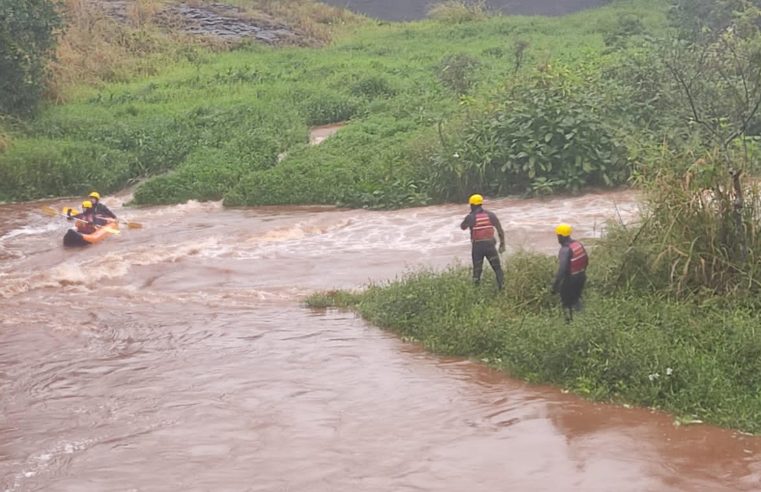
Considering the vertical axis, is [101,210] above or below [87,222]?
above

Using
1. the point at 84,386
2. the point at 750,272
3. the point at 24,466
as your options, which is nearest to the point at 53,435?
the point at 24,466

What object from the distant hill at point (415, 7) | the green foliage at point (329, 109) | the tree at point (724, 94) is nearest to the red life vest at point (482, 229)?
the tree at point (724, 94)

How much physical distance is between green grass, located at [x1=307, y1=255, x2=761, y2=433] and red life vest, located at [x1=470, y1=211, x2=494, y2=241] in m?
0.42

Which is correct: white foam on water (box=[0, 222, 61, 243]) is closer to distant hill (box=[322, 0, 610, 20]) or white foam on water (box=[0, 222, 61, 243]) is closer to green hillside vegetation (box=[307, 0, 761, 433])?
green hillside vegetation (box=[307, 0, 761, 433])

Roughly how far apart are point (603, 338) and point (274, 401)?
10.6 ft

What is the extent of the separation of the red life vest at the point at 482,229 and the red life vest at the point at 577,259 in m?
1.67

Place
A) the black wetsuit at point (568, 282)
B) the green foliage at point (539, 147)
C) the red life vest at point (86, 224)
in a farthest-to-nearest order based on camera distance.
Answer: the green foliage at point (539, 147)
the red life vest at point (86, 224)
the black wetsuit at point (568, 282)

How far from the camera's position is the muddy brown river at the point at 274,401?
7.39m

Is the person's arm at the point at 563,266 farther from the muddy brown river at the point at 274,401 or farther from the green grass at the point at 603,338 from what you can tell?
the muddy brown river at the point at 274,401

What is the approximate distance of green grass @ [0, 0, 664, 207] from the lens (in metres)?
19.8

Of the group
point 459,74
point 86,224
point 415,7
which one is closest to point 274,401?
point 86,224

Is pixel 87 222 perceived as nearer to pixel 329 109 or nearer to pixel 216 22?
pixel 329 109

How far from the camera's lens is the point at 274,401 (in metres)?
9.15

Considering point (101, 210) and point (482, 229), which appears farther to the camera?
point (101, 210)
